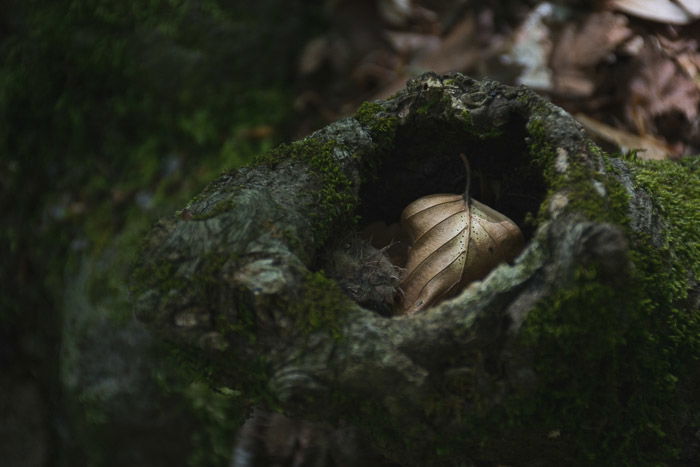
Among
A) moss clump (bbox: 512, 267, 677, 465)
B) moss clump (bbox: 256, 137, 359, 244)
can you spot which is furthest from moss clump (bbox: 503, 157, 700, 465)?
moss clump (bbox: 256, 137, 359, 244)

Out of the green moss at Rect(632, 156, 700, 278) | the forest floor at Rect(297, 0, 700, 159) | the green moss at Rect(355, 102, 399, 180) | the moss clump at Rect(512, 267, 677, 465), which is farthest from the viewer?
the forest floor at Rect(297, 0, 700, 159)

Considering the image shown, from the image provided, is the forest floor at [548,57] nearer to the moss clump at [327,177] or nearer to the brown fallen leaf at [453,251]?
the brown fallen leaf at [453,251]

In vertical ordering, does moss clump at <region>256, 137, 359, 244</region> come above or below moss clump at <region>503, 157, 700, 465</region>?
above

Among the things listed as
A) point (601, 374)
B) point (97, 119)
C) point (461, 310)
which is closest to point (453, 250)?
point (461, 310)

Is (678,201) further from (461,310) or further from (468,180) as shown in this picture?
(461,310)

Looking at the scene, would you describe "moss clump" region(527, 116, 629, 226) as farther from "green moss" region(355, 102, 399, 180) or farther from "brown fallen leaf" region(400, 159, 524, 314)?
"green moss" region(355, 102, 399, 180)

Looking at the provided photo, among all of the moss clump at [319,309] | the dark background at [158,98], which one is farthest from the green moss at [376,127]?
the dark background at [158,98]
